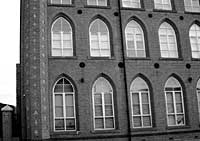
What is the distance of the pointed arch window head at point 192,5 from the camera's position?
20852mm

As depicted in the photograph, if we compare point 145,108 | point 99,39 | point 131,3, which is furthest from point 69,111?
point 131,3

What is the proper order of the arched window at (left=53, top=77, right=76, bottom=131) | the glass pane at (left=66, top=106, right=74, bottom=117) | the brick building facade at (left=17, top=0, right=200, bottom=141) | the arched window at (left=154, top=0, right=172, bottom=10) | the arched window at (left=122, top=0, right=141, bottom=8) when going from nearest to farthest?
the brick building facade at (left=17, top=0, right=200, bottom=141), the arched window at (left=53, top=77, right=76, bottom=131), the glass pane at (left=66, top=106, right=74, bottom=117), the arched window at (left=122, top=0, right=141, bottom=8), the arched window at (left=154, top=0, right=172, bottom=10)

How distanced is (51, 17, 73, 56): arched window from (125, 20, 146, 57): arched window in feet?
11.7

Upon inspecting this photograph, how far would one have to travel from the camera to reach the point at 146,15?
19.5 meters

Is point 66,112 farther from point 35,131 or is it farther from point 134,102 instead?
point 134,102

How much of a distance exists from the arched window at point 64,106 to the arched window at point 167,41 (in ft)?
21.0

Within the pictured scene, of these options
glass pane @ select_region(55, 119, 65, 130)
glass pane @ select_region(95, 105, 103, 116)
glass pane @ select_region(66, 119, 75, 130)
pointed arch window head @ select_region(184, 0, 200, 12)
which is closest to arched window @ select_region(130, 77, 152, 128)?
glass pane @ select_region(95, 105, 103, 116)

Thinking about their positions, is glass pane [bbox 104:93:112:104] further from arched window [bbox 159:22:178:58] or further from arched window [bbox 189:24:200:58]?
arched window [bbox 189:24:200:58]

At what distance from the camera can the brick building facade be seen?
16.8 meters

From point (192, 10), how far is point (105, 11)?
6.30 meters

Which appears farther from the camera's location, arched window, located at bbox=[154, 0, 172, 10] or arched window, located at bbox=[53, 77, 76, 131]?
arched window, located at bbox=[154, 0, 172, 10]

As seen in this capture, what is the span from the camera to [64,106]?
676 inches

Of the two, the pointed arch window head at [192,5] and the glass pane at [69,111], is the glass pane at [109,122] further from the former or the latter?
the pointed arch window head at [192,5]

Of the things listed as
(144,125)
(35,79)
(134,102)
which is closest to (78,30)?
(35,79)
